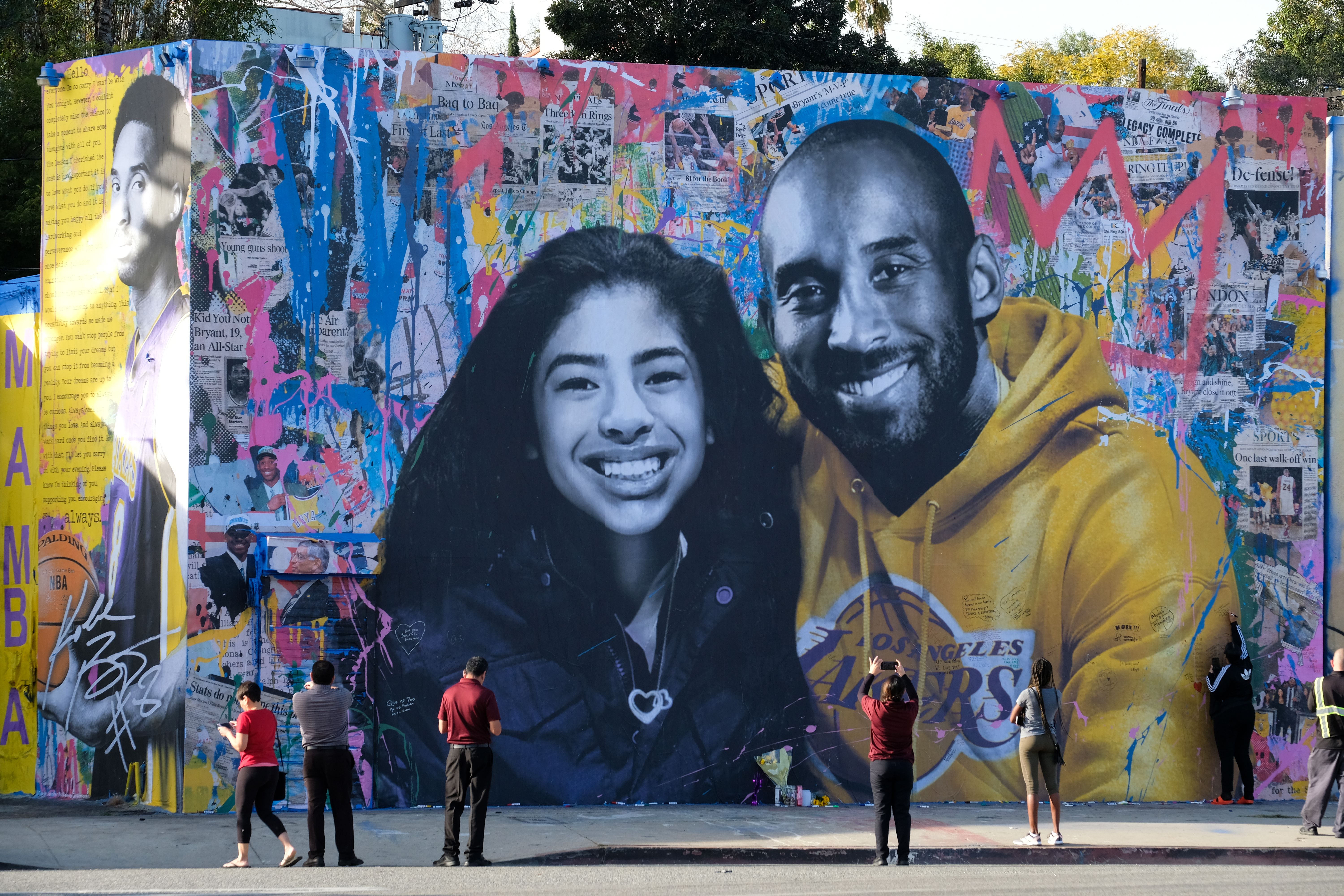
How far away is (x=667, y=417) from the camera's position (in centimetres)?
1334

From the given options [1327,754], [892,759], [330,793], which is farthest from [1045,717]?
[330,793]

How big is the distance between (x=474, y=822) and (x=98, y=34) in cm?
2101

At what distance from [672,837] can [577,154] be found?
6652mm

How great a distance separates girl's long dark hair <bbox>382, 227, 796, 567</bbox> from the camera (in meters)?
12.9

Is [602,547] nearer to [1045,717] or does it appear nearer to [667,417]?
[667,417]

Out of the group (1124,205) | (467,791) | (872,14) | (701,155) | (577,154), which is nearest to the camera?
(467,791)

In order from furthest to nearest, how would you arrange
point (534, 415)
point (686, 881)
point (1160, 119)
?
point (1160, 119), point (534, 415), point (686, 881)

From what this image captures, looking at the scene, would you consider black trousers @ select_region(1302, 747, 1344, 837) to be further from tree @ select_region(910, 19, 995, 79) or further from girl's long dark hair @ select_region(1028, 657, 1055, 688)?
tree @ select_region(910, 19, 995, 79)

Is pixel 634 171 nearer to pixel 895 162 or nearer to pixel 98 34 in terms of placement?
pixel 895 162

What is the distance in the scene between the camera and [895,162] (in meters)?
13.8

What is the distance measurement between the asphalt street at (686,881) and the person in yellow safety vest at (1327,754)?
1358 millimetres

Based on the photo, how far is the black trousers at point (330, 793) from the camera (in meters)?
10.2

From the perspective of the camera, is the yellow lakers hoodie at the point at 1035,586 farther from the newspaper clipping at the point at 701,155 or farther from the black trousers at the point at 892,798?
the black trousers at the point at 892,798

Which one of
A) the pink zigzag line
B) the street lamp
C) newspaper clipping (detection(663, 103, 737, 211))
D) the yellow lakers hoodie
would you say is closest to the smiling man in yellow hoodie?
the yellow lakers hoodie
